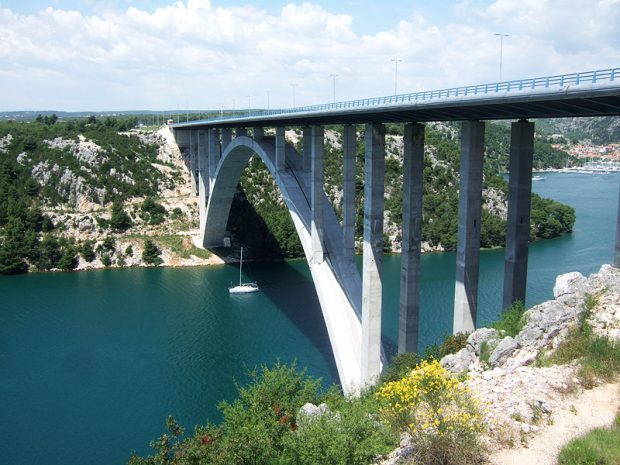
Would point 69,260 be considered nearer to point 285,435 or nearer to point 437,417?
point 285,435

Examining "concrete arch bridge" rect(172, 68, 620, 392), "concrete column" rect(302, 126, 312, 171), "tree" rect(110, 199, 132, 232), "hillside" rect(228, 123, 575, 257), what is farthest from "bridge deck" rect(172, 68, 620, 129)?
"tree" rect(110, 199, 132, 232)

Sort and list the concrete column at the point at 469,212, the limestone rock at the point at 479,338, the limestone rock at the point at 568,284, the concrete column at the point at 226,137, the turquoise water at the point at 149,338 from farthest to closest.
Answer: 1. the concrete column at the point at 226,137
2. the turquoise water at the point at 149,338
3. the concrete column at the point at 469,212
4. the limestone rock at the point at 479,338
5. the limestone rock at the point at 568,284

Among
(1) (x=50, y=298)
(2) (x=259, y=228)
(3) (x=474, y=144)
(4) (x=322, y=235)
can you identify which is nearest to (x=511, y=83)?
(3) (x=474, y=144)

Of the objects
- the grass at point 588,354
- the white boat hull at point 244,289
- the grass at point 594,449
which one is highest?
the grass at point 588,354

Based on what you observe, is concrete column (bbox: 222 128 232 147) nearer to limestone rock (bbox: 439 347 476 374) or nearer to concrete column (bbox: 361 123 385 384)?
concrete column (bbox: 361 123 385 384)

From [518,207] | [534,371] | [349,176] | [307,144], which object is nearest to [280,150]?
[307,144]

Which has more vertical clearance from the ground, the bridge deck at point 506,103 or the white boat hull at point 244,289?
the bridge deck at point 506,103

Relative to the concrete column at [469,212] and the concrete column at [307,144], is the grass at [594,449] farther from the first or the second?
the concrete column at [307,144]

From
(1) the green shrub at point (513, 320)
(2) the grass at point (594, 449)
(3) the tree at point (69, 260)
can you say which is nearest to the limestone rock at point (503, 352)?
(1) the green shrub at point (513, 320)
